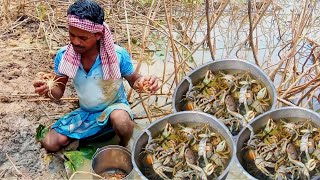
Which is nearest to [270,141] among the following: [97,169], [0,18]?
[97,169]

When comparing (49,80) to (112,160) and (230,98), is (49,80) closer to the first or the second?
(112,160)

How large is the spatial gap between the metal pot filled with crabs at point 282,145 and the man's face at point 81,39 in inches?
32.8

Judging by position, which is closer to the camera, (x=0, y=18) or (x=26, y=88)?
(x=26, y=88)

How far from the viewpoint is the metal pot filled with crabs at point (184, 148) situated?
2.00 metres

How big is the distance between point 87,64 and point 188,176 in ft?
2.66

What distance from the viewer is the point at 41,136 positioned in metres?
2.56

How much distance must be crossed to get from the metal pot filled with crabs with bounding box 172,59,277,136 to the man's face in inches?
18.5

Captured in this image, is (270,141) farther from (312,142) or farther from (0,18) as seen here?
(0,18)

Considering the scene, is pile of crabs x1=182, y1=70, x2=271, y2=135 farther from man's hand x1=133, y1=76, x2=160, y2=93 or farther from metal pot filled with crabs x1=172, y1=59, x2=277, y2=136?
man's hand x1=133, y1=76, x2=160, y2=93

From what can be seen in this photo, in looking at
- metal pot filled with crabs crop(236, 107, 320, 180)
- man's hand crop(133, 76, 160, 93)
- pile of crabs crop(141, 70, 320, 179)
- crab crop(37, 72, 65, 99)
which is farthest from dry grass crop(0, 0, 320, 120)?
metal pot filled with crabs crop(236, 107, 320, 180)

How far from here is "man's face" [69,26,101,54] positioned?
2238 millimetres

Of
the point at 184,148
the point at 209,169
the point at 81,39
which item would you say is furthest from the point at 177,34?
the point at 209,169

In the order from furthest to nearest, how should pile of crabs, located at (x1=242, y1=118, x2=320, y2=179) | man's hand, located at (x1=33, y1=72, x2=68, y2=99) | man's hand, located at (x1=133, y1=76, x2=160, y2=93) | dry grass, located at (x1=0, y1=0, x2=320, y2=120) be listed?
dry grass, located at (x1=0, y1=0, x2=320, y2=120), man's hand, located at (x1=133, y1=76, x2=160, y2=93), man's hand, located at (x1=33, y1=72, x2=68, y2=99), pile of crabs, located at (x1=242, y1=118, x2=320, y2=179)

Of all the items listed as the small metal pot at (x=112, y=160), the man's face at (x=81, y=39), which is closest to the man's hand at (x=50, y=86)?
the man's face at (x=81, y=39)
